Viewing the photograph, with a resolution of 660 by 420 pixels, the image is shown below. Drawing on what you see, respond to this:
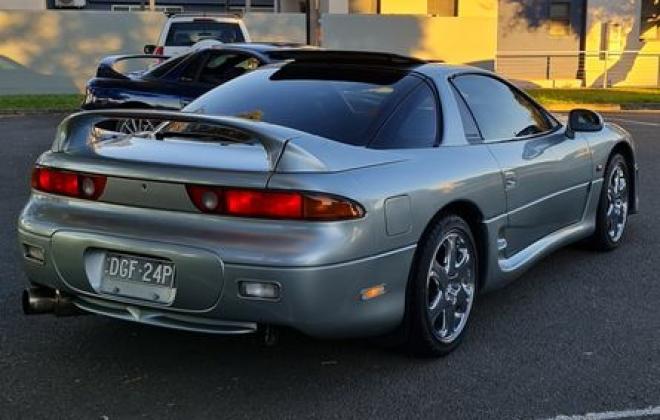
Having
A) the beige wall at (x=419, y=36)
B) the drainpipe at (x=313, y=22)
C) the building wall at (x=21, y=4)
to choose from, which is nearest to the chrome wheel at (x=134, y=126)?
the drainpipe at (x=313, y=22)

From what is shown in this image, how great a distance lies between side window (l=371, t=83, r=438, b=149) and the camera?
13.2ft

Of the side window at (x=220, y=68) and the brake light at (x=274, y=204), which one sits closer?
the brake light at (x=274, y=204)

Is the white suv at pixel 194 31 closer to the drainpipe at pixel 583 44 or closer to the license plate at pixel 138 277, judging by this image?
the license plate at pixel 138 277

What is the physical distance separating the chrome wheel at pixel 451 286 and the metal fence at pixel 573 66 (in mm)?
25154

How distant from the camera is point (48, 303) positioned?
12.6 ft

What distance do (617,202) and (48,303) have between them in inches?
167

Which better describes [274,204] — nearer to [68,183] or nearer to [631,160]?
[68,183]

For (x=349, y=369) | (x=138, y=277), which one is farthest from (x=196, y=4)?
(x=138, y=277)

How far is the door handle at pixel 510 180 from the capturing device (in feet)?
15.1

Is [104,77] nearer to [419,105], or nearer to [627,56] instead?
[419,105]

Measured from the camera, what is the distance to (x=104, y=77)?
404 inches

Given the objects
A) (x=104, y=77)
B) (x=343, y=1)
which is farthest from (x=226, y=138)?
(x=343, y=1)

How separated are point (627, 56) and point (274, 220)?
28.4 meters

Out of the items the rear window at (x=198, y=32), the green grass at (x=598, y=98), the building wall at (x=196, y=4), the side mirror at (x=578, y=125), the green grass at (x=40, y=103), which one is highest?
the building wall at (x=196, y=4)
